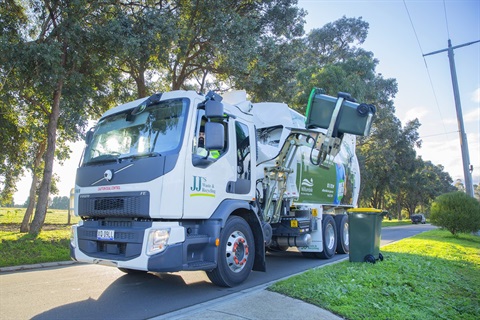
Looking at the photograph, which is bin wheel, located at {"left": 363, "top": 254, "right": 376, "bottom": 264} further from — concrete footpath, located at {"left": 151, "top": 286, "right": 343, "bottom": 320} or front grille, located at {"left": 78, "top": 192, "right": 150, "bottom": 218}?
front grille, located at {"left": 78, "top": 192, "right": 150, "bottom": 218}

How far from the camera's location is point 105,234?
5.01 meters

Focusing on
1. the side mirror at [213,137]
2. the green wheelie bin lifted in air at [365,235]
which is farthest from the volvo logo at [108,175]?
the green wheelie bin lifted in air at [365,235]

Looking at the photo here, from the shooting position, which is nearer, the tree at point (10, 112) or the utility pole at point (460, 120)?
the tree at point (10, 112)

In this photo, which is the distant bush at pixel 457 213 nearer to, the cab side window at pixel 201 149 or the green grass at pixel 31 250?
the cab side window at pixel 201 149

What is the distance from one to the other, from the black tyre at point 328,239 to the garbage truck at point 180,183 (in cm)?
299

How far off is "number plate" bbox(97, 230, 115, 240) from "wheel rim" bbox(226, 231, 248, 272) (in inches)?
68.4

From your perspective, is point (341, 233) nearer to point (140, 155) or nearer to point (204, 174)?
point (204, 174)

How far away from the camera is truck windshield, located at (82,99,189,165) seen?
5.12 meters

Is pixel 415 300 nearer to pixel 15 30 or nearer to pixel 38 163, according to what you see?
pixel 15 30

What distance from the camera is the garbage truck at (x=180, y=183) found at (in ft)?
15.5

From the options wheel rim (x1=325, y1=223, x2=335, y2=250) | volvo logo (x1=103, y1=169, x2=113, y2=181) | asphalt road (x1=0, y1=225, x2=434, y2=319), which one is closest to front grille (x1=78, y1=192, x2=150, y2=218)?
volvo logo (x1=103, y1=169, x2=113, y2=181)

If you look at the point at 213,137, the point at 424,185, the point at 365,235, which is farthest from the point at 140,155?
the point at 424,185

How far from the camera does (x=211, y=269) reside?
5.13 metres

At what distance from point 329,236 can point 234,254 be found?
4.83 m
